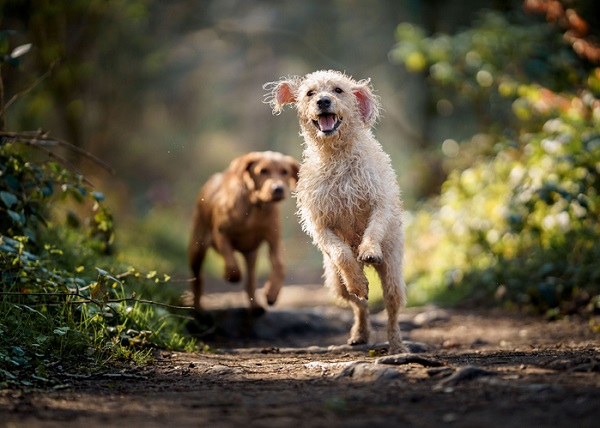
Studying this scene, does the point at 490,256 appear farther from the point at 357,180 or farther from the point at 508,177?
the point at 357,180

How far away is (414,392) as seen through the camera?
3838 millimetres

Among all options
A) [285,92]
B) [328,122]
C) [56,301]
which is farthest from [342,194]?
[56,301]

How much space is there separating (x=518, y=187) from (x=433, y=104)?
353 inches

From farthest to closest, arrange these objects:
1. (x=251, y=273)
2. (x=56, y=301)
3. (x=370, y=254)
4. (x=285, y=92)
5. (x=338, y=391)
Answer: (x=251, y=273), (x=285, y=92), (x=56, y=301), (x=370, y=254), (x=338, y=391)

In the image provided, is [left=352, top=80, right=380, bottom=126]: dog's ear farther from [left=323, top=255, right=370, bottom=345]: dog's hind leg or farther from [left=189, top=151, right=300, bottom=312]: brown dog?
[left=189, top=151, right=300, bottom=312]: brown dog

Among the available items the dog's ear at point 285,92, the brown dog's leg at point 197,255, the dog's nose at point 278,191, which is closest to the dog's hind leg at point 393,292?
the dog's ear at point 285,92

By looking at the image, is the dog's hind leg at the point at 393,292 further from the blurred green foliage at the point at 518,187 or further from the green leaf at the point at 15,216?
the green leaf at the point at 15,216

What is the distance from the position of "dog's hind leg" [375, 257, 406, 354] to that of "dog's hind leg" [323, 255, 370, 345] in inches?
15.2

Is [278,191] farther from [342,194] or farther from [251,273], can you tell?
[342,194]

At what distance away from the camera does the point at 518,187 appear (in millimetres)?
8555

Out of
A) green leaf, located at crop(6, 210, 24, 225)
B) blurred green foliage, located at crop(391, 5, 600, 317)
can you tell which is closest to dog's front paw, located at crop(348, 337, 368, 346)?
blurred green foliage, located at crop(391, 5, 600, 317)

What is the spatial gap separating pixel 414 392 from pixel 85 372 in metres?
2.13

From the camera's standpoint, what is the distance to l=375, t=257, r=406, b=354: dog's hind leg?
6.00 metres

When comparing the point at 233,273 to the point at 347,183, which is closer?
the point at 347,183
